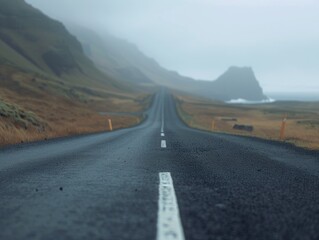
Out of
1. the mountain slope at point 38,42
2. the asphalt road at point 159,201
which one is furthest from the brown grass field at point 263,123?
the mountain slope at point 38,42

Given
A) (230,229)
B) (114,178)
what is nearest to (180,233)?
(230,229)

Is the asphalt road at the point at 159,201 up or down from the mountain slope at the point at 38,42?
down

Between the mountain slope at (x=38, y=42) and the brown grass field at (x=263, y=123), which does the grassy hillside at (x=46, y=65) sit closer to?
the mountain slope at (x=38, y=42)

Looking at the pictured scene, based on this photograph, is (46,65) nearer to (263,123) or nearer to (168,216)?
(263,123)

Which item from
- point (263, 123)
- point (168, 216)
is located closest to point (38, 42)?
point (263, 123)

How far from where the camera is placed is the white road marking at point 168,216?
123 inches

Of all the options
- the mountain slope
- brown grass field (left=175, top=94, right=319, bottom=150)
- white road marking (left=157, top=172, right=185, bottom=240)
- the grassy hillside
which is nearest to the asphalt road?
white road marking (left=157, top=172, right=185, bottom=240)

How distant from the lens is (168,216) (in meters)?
3.67

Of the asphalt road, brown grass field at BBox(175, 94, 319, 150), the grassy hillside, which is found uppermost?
the grassy hillside

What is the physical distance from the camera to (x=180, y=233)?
3.16m

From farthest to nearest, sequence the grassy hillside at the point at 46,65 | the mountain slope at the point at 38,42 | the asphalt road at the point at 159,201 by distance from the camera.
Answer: the mountain slope at the point at 38,42, the grassy hillside at the point at 46,65, the asphalt road at the point at 159,201

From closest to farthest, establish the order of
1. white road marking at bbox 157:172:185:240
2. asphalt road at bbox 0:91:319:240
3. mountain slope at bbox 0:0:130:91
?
white road marking at bbox 157:172:185:240 → asphalt road at bbox 0:91:319:240 → mountain slope at bbox 0:0:130:91

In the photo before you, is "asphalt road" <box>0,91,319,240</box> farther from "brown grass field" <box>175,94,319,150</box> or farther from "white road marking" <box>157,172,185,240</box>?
"brown grass field" <box>175,94,319,150</box>

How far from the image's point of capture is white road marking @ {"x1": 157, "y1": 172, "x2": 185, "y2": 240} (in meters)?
3.12
